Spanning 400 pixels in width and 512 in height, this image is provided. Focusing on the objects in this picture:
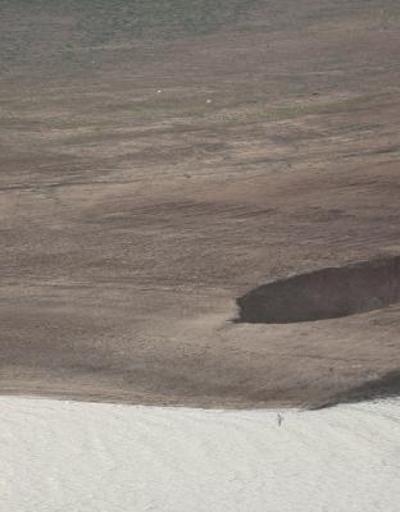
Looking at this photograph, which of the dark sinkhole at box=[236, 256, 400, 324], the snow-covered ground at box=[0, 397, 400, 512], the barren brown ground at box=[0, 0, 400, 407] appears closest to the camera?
the snow-covered ground at box=[0, 397, 400, 512]

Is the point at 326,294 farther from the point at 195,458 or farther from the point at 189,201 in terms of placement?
the point at 195,458

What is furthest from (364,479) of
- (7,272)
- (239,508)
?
(7,272)

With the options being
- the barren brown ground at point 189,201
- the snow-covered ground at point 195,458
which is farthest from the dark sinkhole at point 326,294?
the snow-covered ground at point 195,458

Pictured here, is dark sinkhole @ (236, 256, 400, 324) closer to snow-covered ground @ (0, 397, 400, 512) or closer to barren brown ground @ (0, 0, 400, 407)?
barren brown ground @ (0, 0, 400, 407)

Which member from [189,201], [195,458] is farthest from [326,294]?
[195,458]

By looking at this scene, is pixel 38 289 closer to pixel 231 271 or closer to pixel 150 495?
pixel 231 271

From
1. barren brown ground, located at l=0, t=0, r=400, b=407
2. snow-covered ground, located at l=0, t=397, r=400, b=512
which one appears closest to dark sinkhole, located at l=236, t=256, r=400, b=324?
barren brown ground, located at l=0, t=0, r=400, b=407

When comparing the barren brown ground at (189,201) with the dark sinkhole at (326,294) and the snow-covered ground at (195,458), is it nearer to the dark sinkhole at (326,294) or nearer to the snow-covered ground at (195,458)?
the dark sinkhole at (326,294)

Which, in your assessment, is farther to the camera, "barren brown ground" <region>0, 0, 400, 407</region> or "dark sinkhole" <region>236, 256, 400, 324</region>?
"dark sinkhole" <region>236, 256, 400, 324</region>
